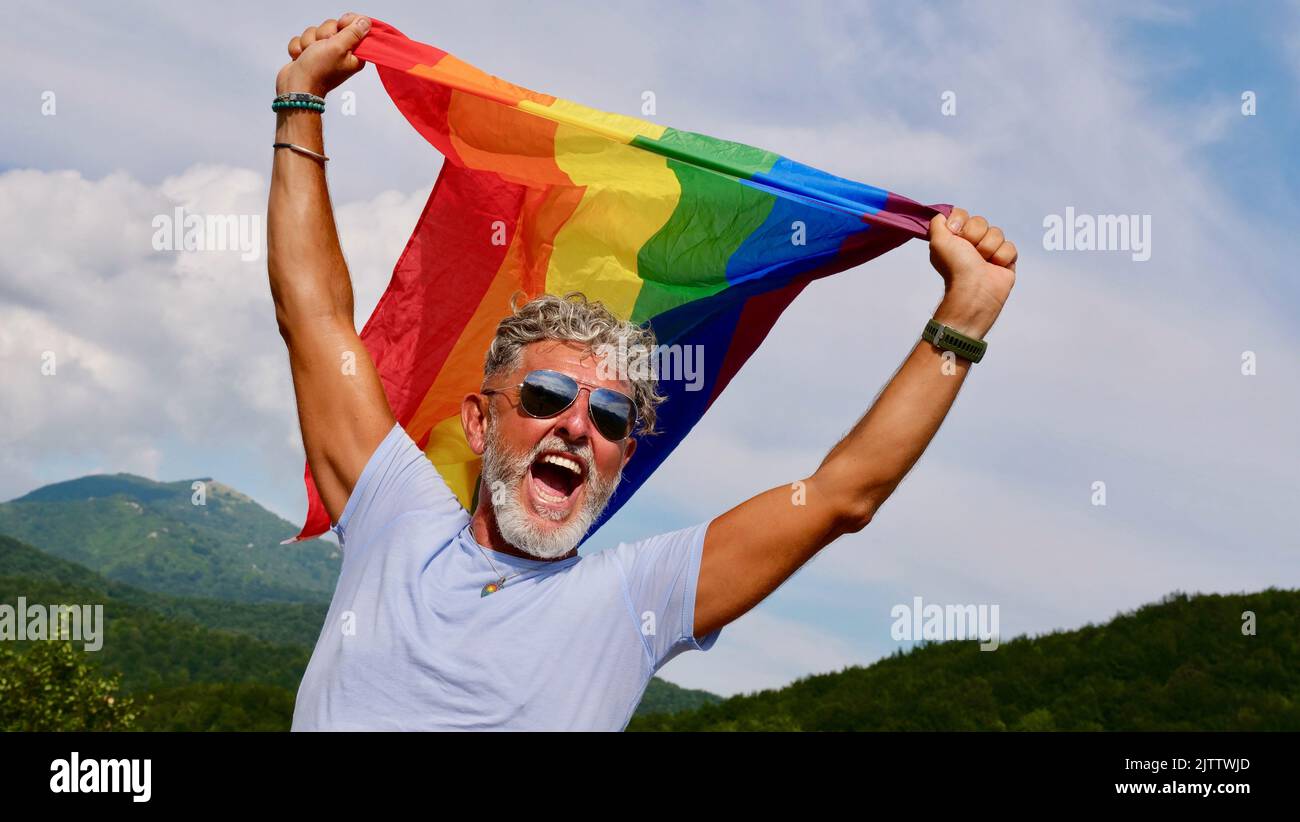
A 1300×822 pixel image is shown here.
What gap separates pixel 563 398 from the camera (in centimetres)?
→ 432

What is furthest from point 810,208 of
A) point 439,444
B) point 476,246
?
point 439,444

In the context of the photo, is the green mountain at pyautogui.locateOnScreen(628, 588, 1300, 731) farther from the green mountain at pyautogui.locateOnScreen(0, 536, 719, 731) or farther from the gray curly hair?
the gray curly hair

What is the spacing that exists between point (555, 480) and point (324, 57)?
202cm

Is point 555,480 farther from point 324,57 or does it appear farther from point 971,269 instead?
point 324,57

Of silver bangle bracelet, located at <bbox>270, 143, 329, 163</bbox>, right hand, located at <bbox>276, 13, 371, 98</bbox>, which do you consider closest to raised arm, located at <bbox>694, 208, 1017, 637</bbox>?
silver bangle bracelet, located at <bbox>270, 143, 329, 163</bbox>

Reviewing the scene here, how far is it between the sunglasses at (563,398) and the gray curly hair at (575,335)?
0.16m

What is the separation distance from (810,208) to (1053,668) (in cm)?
3620

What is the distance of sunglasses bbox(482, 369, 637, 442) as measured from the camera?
14.2 ft

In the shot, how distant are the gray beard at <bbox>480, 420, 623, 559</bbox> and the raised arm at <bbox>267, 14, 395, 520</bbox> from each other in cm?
45

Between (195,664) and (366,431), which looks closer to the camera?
(366,431)
